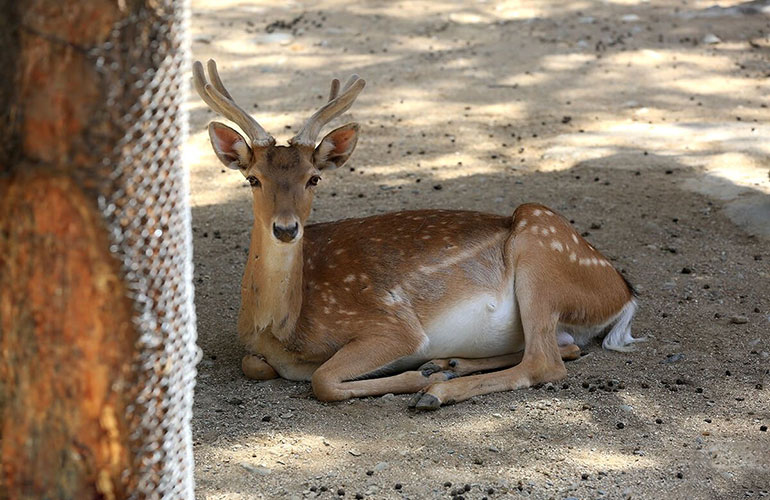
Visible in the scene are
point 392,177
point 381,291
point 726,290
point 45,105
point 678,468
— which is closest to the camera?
point 45,105

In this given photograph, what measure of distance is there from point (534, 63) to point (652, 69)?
117cm

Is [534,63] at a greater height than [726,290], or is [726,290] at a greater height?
[534,63]

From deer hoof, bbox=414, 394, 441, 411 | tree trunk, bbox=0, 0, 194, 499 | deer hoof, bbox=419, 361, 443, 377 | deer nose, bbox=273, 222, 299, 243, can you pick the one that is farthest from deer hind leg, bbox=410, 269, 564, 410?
tree trunk, bbox=0, 0, 194, 499

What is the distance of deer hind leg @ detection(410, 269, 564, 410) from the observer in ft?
15.5

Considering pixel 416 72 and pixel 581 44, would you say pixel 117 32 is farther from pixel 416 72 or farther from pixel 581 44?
pixel 581 44

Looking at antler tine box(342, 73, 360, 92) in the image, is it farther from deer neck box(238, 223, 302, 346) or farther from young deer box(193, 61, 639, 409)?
deer neck box(238, 223, 302, 346)

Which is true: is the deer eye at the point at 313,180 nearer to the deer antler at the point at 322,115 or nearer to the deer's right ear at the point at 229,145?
the deer antler at the point at 322,115

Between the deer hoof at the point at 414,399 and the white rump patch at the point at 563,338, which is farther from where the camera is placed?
the white rump patch at the point at 563,338

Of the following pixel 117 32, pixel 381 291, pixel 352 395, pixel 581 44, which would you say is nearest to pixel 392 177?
pixel 381 291

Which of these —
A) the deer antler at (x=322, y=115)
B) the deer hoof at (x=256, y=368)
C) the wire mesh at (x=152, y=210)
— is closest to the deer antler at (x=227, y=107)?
the deer antler at (x=322, y=115)

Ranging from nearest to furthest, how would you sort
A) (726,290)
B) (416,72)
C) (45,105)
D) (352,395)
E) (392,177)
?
(45,105), (352,395), (726,290), (392,177), (416,72)

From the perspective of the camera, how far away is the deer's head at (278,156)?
4.82 meters

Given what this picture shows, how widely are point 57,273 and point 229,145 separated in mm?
2774

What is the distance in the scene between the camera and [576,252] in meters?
5.36
